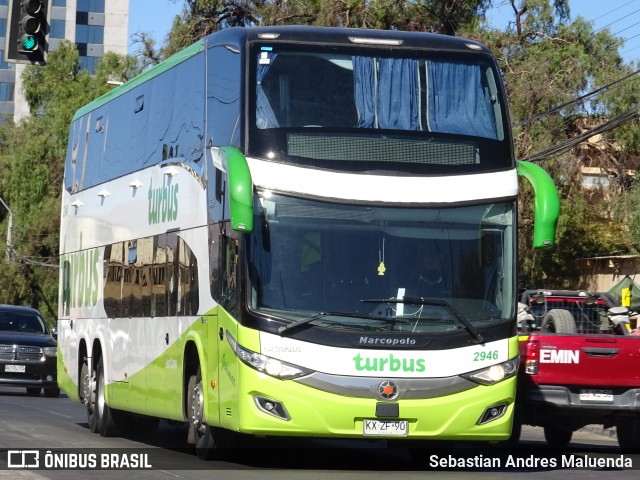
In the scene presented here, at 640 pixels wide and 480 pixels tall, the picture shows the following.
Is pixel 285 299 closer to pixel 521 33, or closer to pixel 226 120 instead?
pixel 226 120

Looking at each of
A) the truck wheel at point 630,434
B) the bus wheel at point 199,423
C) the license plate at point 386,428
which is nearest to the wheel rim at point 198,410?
the bus wheel at point 199,423

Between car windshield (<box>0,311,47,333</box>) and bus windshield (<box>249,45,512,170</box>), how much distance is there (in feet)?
64.9

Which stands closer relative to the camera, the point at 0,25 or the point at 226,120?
the point at 226,120

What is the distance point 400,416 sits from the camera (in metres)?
13.5

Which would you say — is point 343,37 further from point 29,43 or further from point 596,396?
point 596,396

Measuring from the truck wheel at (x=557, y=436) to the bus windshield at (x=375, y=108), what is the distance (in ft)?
21.7

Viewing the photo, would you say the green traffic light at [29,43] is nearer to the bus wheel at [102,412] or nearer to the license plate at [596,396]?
the bus wheel at [102,412]

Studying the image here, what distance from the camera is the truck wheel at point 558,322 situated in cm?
1720

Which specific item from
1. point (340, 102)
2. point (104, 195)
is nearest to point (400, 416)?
point (340, 102)

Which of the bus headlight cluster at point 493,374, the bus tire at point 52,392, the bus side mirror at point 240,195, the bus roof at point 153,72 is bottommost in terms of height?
the bus tire at point 52,392

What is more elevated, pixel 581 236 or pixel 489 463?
pixel 581 236

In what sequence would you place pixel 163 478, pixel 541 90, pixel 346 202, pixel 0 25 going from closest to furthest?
pixel 163 478, pixel 346 202, pixel 541 90, pixel 0 25

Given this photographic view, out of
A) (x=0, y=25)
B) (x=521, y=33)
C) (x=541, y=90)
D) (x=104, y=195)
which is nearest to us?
(x=104, y=195)

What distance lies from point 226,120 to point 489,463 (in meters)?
4.70
